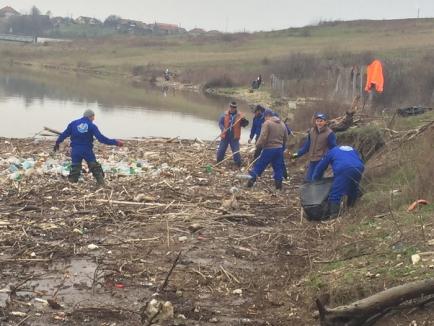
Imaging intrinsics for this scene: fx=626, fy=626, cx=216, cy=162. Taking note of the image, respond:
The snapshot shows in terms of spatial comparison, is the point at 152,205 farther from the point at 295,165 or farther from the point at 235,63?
the point at 235,63

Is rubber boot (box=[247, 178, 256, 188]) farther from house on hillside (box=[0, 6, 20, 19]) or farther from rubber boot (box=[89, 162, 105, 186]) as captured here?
house on hillside (box=[0, 6, 20, 19])

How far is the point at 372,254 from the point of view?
652 cm

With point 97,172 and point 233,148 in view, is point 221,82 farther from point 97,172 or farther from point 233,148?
point 97,172

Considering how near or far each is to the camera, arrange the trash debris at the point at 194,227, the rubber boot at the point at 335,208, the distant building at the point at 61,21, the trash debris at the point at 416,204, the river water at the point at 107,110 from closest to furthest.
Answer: the trash debris at the point at 416,204
the trash debris at the point at 194,227
the rubber boot at the point at 335,208
the river water at the point at 107,110
the distant building at the point at 61,21

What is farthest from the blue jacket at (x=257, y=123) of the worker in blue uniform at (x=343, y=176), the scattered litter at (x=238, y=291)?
the scattered litter at (x=238, y=291)

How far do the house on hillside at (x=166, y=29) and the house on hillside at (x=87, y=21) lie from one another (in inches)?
572

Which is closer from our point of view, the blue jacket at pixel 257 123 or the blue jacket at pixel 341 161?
the blue jacket at pixel 341 161

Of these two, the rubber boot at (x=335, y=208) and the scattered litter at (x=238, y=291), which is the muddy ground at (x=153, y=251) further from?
the rubber boot at (x=335, y=208)

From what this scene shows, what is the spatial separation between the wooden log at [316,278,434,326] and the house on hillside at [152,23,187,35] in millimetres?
140669

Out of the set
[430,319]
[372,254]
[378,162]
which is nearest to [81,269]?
[372,254]

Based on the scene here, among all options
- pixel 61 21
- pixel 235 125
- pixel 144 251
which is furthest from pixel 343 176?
pixel 61 21

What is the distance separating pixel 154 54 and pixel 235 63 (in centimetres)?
1859

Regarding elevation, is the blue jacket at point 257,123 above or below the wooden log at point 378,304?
above

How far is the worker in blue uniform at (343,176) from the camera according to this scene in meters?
8.77
